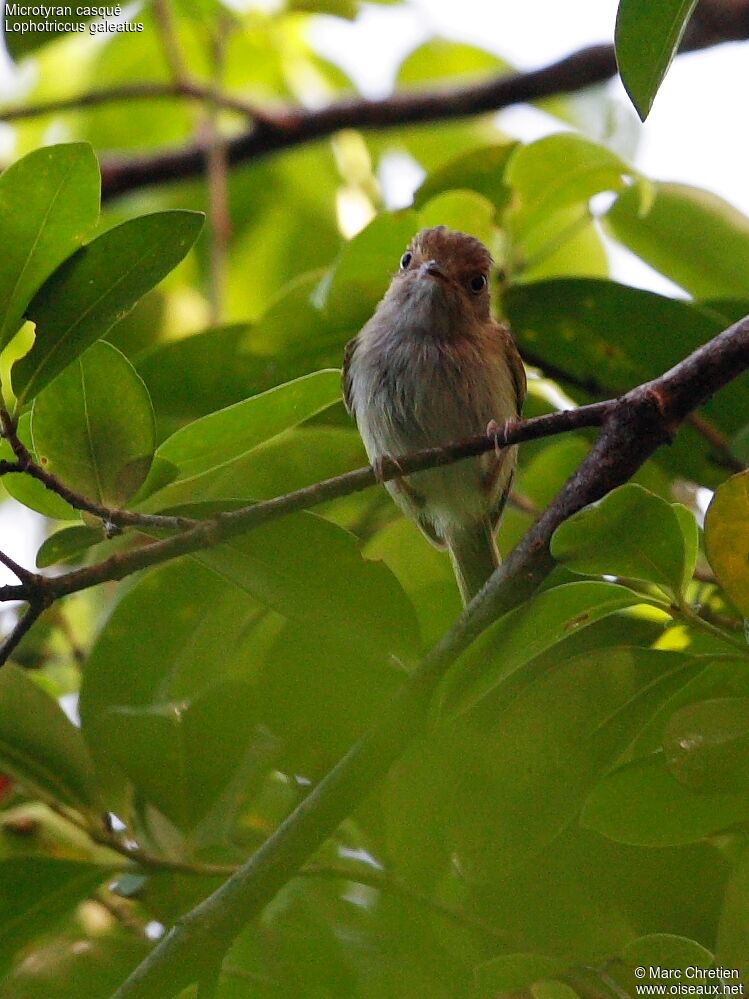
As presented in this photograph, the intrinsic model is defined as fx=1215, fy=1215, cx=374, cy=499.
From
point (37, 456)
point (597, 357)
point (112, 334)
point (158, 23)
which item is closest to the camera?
point (37, 456)

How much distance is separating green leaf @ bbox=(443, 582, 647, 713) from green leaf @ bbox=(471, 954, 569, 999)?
1.32ft

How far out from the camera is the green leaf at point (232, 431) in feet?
7.48

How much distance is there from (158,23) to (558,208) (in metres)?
2.06

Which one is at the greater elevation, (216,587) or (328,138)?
(328,138)

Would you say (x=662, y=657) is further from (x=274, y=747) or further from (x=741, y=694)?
(x=274, y=747)

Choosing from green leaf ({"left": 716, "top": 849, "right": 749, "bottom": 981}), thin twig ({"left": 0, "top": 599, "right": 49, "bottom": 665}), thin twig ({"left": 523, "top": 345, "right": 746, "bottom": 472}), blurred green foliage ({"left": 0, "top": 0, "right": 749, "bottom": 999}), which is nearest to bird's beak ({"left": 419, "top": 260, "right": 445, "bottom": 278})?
blurred green foliage ({"left": 0, "top": 0, "right": 749, "bottom": 999})

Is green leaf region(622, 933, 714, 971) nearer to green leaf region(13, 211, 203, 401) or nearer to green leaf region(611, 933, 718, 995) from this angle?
green leaf region(611, 933, 718, 995)

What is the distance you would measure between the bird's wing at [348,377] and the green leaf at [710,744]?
1.72 meters

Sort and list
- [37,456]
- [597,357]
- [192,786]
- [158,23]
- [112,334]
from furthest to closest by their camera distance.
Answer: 1. [158,23]
2. [112,334]
3. [597,357]
4. [192,786]
5. [37,456]

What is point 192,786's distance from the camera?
2.52 metres

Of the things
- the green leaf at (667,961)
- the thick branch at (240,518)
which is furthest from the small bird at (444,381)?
the green leaf at (667,961)

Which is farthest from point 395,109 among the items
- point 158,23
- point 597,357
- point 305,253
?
point 597,357

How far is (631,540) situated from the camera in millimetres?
1966

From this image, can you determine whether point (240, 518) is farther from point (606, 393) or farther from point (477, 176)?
point (477, 176)
